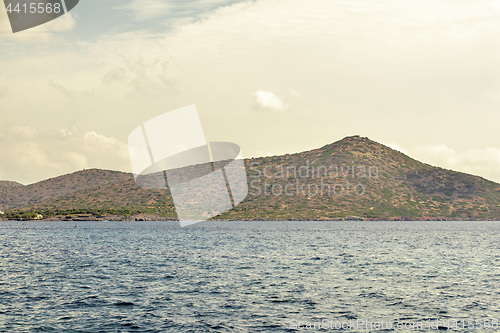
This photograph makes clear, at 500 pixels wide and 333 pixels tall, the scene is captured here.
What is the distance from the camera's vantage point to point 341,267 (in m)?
78.1

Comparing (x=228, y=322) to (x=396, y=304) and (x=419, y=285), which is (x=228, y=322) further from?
(x=419, y=285)

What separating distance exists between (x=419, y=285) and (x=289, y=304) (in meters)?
21.8

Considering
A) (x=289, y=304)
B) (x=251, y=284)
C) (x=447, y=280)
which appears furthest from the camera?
(x=447, y=280)

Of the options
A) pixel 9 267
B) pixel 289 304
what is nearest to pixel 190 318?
pixel 289 304

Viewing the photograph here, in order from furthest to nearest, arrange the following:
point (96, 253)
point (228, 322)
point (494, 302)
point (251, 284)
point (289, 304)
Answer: point (96, 253), point (251, 284), point (494, 302), point (289, 304), point (228, 322)

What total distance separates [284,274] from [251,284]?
9.78m

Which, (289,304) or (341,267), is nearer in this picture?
(289,304)

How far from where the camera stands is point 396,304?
49531mm
